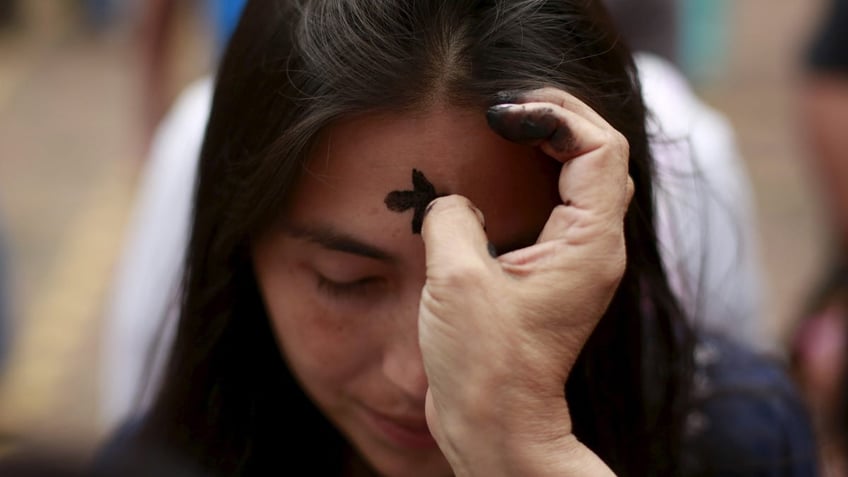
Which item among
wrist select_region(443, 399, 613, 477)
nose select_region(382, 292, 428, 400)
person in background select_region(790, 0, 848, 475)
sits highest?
nose select_region(382, 292, 428, 400)

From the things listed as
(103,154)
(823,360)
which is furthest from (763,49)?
(823,360)

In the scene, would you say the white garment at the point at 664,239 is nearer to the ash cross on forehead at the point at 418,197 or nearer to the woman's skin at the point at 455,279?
the woman's skin at the point at 455,279

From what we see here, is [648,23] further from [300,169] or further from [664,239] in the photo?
[300,169]

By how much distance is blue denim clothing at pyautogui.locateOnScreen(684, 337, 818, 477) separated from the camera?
1.95m

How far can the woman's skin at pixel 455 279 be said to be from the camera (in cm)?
132

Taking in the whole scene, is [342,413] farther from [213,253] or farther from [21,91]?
[21,91]

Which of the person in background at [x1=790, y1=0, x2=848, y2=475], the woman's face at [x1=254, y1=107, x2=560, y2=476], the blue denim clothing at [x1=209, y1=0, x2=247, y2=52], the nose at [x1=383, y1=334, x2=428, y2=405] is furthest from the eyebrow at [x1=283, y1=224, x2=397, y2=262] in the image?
the blue denim clothing at [x1=209, y1=0, x2=247, y2=52]

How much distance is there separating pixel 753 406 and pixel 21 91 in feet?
22.8

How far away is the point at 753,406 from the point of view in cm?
202

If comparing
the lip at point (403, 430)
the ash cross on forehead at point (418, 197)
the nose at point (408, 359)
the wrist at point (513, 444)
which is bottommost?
the lip at point (403, 430)

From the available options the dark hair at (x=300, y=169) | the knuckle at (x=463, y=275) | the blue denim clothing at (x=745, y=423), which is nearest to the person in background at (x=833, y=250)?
the blue denim clothing at (x=745, y=423)

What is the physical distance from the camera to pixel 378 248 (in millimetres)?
1550

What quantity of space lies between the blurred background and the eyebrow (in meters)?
2.22

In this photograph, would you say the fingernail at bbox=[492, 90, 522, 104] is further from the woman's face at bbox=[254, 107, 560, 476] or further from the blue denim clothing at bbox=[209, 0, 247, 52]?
the blue denim clothing at bbox=[209, 0, 247, 52]
